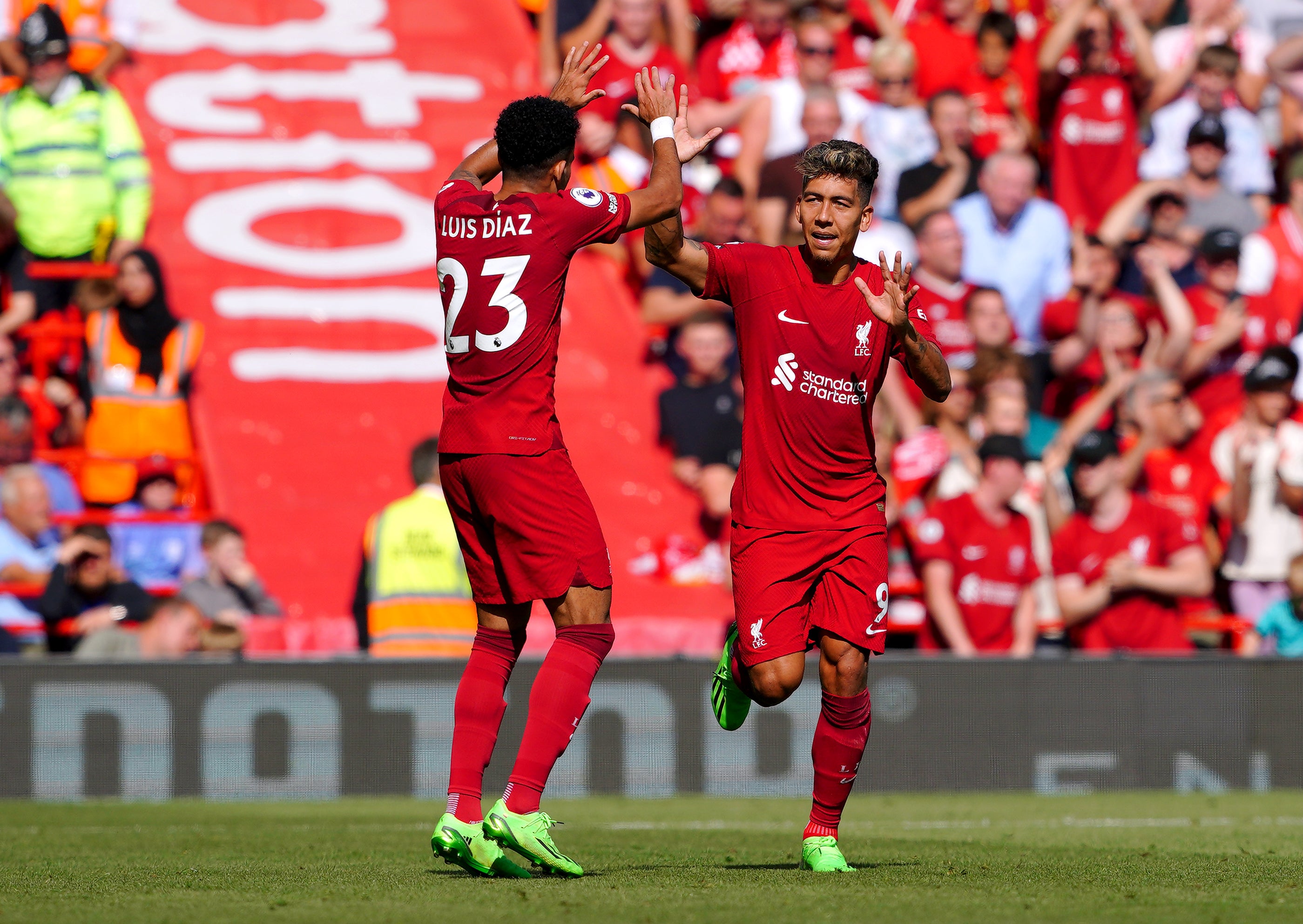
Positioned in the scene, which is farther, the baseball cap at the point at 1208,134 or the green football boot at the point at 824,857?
the baseball cap at the point at 1208,134

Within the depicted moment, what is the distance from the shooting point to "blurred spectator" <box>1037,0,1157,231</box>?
1502 cm

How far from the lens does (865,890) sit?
17.9 ft

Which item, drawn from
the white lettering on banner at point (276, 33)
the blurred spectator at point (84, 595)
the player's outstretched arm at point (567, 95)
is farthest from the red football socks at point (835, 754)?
the white lettering on banner at point (276, 33)

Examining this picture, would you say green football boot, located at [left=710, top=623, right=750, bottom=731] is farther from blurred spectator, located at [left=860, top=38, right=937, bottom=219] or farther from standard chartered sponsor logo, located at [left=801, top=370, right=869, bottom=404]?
blurred spectator, located at [left=860, top=38, right=937, bottom=219]

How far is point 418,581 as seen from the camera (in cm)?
1047

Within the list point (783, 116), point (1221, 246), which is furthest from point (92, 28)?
point (1221, 246)

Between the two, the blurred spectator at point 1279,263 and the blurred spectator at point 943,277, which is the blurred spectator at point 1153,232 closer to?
the blurred spectator at point 1279,263

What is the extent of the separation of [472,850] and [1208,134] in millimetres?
10629

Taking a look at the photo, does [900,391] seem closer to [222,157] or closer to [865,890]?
[222,157]

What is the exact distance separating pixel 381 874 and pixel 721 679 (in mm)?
1381

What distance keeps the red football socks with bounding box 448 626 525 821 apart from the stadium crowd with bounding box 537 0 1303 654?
5758 mm

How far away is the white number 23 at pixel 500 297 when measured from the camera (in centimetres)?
582

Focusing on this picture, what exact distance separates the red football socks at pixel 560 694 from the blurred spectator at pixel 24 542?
645cm

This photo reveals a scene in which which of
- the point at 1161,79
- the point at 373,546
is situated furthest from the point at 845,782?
the point at 1161,79
